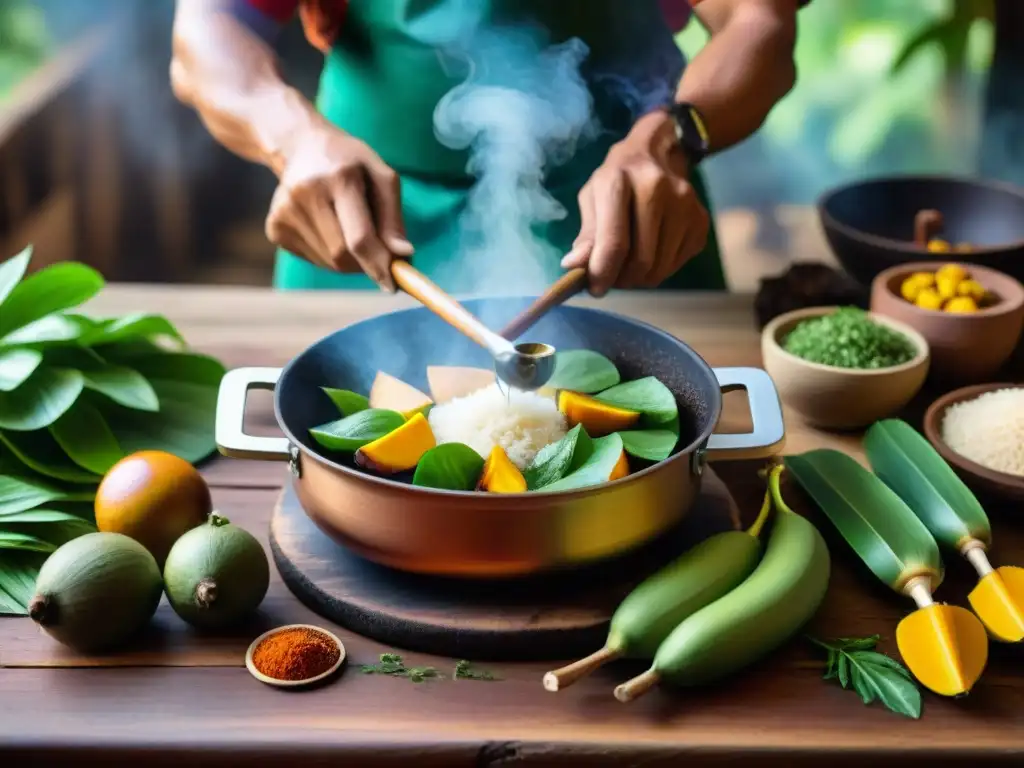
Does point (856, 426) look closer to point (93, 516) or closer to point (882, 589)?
point (882, 589)

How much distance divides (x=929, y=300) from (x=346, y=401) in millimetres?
939

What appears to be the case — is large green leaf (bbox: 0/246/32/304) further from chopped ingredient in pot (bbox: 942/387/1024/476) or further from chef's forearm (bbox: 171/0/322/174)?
chopped ingredient in pot (bbox: 942/387/1024/476)

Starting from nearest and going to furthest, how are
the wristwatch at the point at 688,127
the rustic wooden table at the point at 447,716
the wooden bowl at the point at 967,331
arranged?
the rustic wooden table at the point at 447,716 → the wooden bowl at the point at 967,331 → the wristwatch at the point at 688,127

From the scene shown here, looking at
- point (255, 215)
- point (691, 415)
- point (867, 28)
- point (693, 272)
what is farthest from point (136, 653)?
point (867, 28)

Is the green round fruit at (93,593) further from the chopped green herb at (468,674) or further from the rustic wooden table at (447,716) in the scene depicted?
the chopped green herb at (468,674)

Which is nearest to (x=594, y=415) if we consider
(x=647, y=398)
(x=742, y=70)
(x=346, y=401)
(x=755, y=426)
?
(x=647, y=398)

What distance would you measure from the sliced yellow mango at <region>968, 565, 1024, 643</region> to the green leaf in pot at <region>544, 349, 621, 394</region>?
50 centimetres

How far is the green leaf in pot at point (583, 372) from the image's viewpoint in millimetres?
1370

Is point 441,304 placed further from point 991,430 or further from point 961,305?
point 961,305

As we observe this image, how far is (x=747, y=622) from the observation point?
1.02 metres

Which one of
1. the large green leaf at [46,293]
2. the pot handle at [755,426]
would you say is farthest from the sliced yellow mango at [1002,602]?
the large green leaf at [46,293]

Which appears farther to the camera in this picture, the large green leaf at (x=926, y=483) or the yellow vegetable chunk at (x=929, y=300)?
the yellow vegetable chunk at (x=929, y=300)

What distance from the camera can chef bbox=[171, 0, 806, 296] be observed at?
1486 millimetres

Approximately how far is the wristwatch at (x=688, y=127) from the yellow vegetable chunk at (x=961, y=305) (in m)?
0.46
